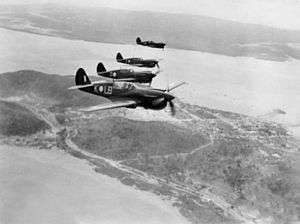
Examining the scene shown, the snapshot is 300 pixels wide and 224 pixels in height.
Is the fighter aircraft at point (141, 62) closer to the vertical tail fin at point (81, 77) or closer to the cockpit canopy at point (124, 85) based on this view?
the vertical tail fin at point (81, 77)

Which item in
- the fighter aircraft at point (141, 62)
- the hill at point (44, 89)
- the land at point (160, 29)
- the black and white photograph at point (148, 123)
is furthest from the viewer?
the land at point (160, 29)

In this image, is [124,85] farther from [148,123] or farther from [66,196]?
[148,123]

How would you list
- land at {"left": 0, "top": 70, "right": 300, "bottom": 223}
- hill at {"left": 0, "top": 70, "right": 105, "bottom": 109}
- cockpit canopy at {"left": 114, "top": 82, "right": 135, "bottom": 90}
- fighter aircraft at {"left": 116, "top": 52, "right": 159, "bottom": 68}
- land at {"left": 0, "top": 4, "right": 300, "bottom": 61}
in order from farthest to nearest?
land at {"left": 0, "top": 4, "right": 300, "bottom": 61}
hill at {"left": 0, "top": 70, "right": 105, "bottom": 109}
fighter aircraft at {"left": 116, "top": 52, "right": 159, "bottom": 68}
land at {"left": 0, "top": 70, "right": 300, "bottom": 223}
cockpit canopy at {"left": 114, "top": 82, "right": 135, "bottom": 90}

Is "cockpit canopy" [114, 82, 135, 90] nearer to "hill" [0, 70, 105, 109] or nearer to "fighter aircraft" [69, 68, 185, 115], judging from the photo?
"fighter aircraft" [69, 68, 185, 115]

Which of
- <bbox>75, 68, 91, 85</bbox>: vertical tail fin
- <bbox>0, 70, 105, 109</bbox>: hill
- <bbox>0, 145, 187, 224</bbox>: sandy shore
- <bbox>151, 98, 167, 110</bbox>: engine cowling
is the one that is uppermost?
<bbox>75, 68, 91, 85</bbox>: vertical tail fin

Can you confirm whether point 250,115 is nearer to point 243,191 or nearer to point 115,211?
point 243,191

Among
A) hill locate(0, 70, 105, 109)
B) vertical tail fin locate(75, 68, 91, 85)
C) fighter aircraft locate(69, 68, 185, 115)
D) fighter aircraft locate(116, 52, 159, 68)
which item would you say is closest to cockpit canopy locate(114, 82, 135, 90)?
fighter aircraft locate(69, 68, 185, 115)

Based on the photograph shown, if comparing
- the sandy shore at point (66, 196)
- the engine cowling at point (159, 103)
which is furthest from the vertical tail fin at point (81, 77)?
the sandy shore at point (66, 196)
